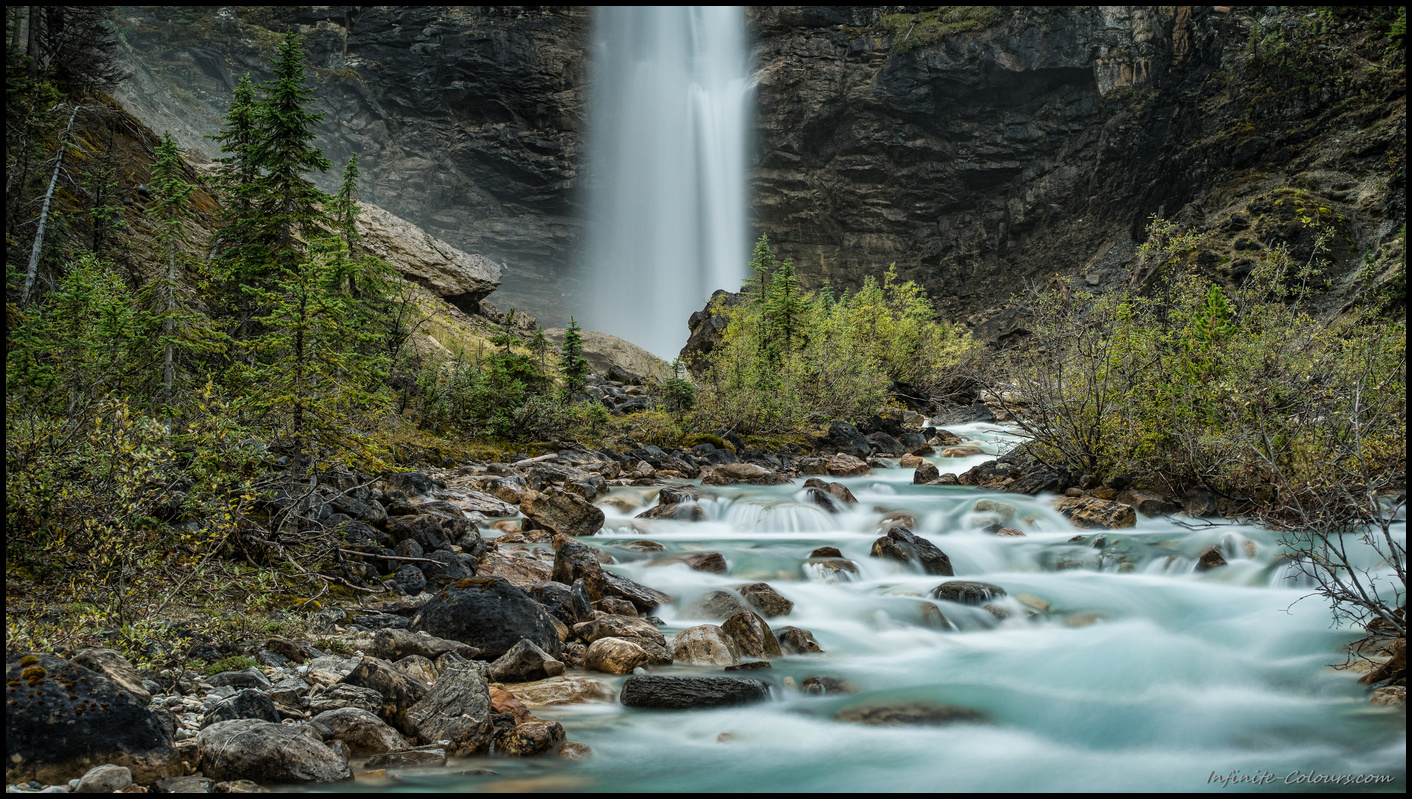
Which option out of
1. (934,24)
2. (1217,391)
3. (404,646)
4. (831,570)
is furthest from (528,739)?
(934,24)

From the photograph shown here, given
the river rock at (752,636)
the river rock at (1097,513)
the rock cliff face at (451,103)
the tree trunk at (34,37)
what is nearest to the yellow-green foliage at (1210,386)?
the river rock at (1097,513)

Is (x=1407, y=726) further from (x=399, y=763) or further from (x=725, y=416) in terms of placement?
(x=725, y=416)

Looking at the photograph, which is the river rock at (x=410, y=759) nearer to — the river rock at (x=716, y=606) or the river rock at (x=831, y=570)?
the river rock at (x=716, y=606)

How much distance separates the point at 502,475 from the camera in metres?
13.2

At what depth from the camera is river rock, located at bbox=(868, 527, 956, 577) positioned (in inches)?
345

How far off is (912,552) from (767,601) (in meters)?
2.51

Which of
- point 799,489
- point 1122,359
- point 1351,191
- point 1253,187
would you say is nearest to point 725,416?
point 799,489

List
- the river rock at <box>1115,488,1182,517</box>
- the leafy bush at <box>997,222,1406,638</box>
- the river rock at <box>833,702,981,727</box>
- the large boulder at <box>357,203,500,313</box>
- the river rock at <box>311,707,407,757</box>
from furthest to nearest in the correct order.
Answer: the large boulder at <box>357,203,500,313</box>, the river rock at <box>1115,488,1182,517</box>, the leafy bush at <box>997,222,1406,638</box>, the river rock at <box>833,702,981,727</box>, the river rock at <box>311,707,407,757</box>

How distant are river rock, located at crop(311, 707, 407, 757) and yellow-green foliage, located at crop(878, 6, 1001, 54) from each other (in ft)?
207

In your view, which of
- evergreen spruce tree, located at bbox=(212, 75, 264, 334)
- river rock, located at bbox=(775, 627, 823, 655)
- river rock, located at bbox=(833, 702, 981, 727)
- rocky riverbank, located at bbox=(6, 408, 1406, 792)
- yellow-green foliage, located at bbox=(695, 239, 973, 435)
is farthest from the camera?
yellow-green foliage, located at bbox=(695, 239, 973, 435)

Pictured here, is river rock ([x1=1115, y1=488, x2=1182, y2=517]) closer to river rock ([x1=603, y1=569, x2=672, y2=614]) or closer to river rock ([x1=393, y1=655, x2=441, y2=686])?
river rock ([x1=603, y1=569, x2=672, y2=614])

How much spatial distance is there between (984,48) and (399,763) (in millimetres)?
63017

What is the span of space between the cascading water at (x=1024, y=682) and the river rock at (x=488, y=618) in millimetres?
580

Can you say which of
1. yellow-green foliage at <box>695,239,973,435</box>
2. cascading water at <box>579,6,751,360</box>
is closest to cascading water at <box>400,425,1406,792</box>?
yellow-green foliage at <box>695,239,973,435</box>
